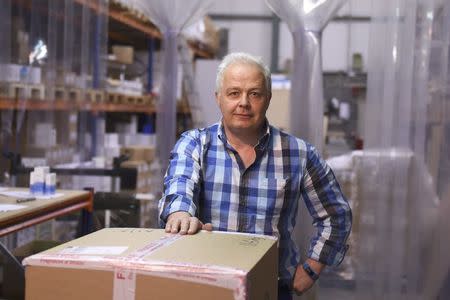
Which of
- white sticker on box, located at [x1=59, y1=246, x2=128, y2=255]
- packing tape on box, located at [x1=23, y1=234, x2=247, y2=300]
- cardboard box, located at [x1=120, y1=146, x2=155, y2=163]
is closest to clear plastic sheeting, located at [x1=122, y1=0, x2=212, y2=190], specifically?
cardboard box, located at [x1=120, y1=146, x2=155, y2=163]

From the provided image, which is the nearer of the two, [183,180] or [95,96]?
[183,180]

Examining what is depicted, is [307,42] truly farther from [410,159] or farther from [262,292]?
[262,292]

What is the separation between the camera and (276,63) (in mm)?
14031

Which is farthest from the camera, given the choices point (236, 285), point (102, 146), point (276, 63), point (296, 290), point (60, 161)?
point (276, 63)

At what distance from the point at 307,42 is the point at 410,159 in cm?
98

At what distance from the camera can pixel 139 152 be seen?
706cm

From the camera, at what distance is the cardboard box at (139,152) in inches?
275

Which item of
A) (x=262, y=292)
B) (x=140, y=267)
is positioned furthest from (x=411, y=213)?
(x=140, y=267)

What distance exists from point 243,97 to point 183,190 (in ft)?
1.44

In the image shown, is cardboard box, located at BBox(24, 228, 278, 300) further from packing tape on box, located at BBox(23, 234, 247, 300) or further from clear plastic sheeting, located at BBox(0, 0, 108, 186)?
clear plastic sheeting, located at BBox(0, 0, 108, 186)

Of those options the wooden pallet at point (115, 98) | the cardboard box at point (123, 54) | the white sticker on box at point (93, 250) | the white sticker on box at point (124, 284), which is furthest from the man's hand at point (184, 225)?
the cardboard box at point (123, 54)

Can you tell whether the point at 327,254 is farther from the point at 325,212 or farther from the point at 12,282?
the point at 12,282

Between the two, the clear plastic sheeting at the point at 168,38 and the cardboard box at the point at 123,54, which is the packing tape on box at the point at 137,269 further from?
the cardboard box at the point at 123,54

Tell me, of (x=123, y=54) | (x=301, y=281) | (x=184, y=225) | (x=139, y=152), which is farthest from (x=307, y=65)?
(x=123, y=54)
